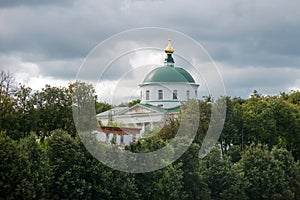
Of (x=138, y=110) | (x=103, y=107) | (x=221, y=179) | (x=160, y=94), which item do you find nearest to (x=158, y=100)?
(x=160, y=94)

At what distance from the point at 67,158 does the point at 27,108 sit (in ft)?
73.4

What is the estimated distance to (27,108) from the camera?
50500mm

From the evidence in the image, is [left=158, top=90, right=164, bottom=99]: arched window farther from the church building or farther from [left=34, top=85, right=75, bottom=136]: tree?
[left=34, top=85, right=75, bottom=136]: tree

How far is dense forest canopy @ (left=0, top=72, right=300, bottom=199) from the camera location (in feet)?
89.8

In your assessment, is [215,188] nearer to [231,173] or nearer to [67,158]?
[231,173]

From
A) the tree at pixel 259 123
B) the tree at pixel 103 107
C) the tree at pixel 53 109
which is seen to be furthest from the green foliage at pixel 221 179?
the tree at pixel 259 123

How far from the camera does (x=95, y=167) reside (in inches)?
1162

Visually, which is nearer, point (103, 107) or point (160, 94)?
point (103, 107)

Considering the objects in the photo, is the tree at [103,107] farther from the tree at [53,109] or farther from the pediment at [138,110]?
the tree at [53,109]

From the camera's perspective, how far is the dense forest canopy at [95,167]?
27363 mm

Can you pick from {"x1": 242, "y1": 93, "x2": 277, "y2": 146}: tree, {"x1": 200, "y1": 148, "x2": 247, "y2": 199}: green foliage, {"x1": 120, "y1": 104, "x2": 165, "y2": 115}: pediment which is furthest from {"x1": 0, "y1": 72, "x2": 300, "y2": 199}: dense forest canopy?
{"x1": 242, "y1": 93, "x2": 277, "y2": 146}: tree

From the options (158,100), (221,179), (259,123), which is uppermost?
(158,100)

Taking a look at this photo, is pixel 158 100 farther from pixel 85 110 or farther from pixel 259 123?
pixel 85 110

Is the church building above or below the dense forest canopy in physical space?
above
